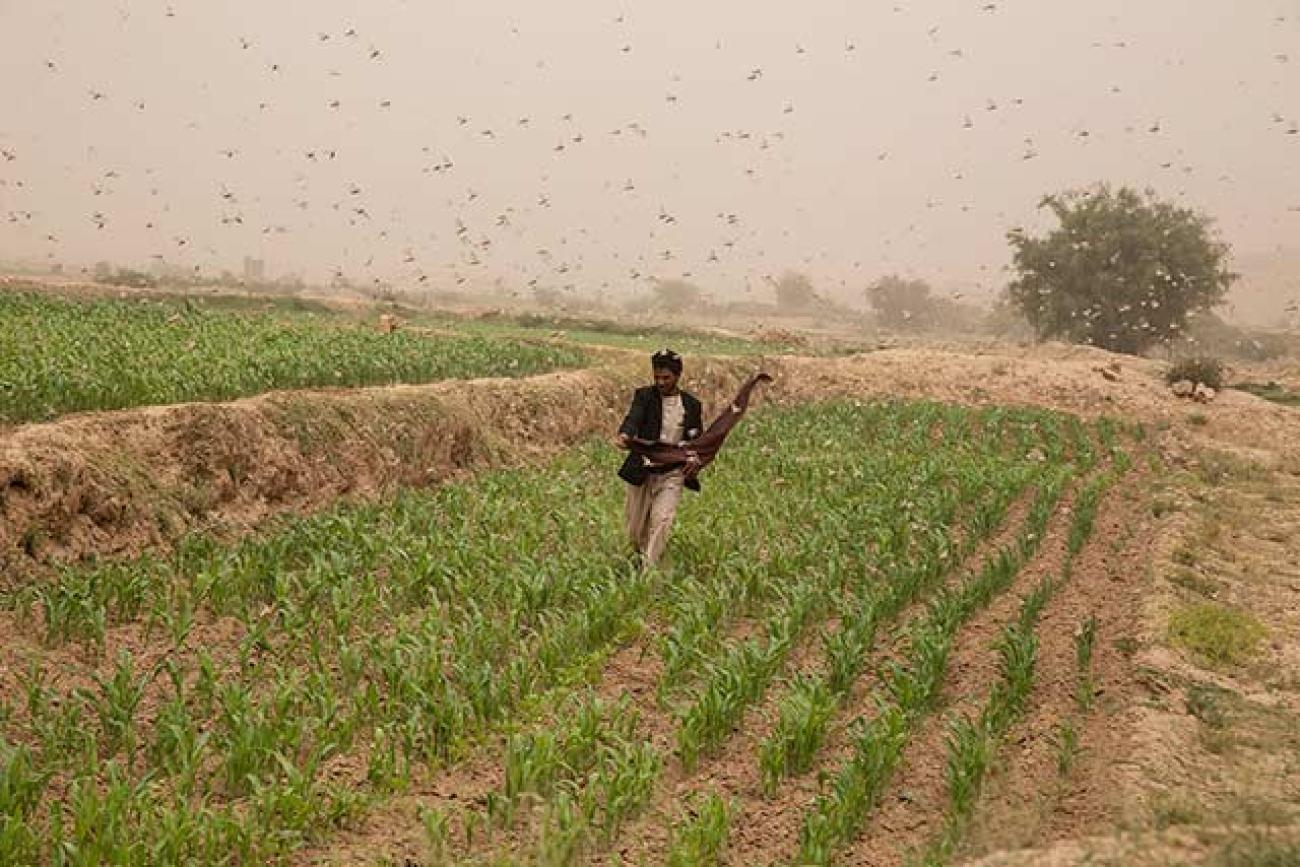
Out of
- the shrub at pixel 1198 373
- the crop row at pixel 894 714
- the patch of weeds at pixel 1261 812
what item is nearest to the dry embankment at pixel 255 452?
the crop row at pixel 894 714

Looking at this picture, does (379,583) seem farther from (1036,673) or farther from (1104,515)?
(1104,515)

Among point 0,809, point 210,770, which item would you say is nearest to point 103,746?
point 210,770

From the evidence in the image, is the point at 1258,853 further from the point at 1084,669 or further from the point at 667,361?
the point at 667,361

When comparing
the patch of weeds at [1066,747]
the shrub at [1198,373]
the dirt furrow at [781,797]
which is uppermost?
the shrub at [1198,373]

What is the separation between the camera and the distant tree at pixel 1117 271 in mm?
49625

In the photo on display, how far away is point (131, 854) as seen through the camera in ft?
14.9

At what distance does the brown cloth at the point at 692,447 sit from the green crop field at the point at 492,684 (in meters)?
1.12

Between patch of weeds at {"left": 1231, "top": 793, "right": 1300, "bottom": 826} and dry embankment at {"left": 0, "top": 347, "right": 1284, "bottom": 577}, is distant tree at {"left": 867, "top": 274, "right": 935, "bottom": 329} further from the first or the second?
patch of weeds at {"left": 1231, "top": 793, "right": 1300, "bottom": 826}

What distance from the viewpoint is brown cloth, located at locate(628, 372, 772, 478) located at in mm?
10016

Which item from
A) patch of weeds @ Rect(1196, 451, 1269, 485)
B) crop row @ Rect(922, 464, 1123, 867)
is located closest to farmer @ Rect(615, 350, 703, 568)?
crop row @ Rect(922, 464, 1123, 867)

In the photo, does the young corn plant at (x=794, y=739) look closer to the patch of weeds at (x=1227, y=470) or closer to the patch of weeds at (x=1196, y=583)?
the patch of weeds at (x=1196, y=583)

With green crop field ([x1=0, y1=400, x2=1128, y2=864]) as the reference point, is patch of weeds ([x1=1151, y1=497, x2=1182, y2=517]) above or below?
above

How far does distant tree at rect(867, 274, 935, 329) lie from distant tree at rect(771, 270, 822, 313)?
553 inches

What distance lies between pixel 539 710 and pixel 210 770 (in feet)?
6.40
